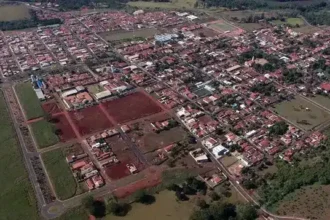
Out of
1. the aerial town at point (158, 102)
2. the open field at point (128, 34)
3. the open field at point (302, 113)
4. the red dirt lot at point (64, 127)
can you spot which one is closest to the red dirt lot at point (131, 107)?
the aerial town at point (158, 102)

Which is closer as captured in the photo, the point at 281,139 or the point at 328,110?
the point at 281,139

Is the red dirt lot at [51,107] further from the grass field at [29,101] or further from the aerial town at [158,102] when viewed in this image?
the grass field at [29,101]

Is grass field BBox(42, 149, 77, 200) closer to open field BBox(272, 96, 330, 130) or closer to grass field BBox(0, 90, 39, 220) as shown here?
grass field BBox(0, 90, 39, 220)

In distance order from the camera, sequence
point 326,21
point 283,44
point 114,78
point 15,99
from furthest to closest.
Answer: point 326,21 < point 283,44 < point 114,78 < point 15,99

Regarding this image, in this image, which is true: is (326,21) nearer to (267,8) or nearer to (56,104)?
(267,8)

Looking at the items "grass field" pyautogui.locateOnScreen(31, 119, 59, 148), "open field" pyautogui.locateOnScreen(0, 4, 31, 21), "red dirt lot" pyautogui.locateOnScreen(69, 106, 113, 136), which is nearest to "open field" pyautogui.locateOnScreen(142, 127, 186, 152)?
"red dirt lot" pyautogui.locateOnScreen(69, 106, 113, 136)

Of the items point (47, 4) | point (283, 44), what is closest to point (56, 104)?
point (283, 44)

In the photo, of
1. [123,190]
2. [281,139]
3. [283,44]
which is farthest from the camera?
[283,44]
